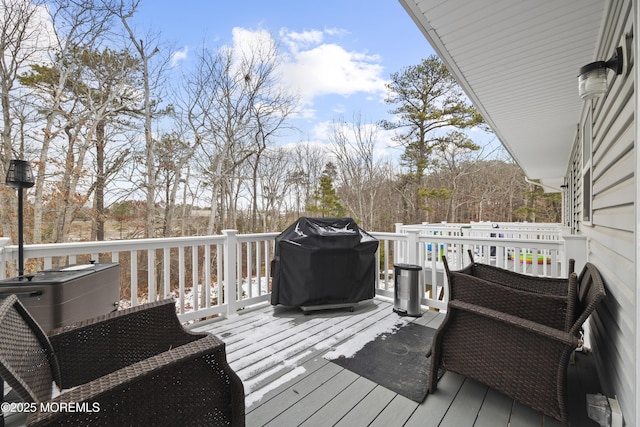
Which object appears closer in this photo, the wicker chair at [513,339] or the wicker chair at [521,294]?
the wicker chair at [513,339]

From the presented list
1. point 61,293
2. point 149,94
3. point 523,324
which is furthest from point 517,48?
point 149,94

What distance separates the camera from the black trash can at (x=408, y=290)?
348 centimetres

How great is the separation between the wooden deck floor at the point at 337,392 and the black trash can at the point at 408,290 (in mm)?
597

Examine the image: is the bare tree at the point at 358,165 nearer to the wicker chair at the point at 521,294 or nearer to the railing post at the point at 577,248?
the railing post at the point at 577,248

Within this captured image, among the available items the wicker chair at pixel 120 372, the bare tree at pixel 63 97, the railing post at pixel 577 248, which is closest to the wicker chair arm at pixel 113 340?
the wicker chair at pixel 120 372

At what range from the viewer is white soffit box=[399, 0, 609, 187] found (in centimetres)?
196

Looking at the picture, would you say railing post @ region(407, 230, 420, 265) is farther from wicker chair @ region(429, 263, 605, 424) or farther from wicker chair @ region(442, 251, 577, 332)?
wicker chair @ region(429, 263, 605, 424)

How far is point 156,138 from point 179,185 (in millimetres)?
1531

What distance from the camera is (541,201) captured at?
48.2 ft

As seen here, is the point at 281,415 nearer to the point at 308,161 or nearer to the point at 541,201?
the point at 308,161

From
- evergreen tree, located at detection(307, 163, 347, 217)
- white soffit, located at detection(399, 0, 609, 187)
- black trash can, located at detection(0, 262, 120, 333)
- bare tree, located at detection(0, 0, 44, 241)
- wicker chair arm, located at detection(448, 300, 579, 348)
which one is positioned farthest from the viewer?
evergreen tree, located at detection(307, 163, 347, 217)

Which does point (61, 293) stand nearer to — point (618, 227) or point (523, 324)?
point (523, 324)

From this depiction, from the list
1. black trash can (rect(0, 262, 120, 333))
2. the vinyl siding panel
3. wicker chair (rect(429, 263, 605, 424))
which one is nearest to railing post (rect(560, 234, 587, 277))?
the vinyl siding panel

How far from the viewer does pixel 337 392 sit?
2.04m
